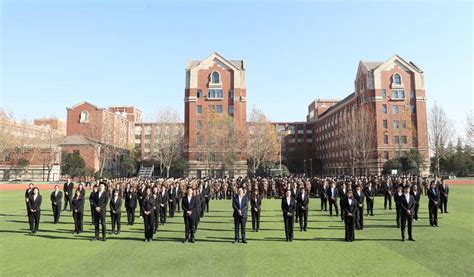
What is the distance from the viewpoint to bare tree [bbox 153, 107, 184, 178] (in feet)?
197

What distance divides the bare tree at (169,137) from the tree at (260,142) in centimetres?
1282

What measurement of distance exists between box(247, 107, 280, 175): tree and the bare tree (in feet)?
42.0

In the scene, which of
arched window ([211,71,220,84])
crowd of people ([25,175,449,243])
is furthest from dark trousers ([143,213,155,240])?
arched window ([211,71,220,84])

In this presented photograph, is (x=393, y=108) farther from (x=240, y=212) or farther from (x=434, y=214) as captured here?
(x=240, y=212)

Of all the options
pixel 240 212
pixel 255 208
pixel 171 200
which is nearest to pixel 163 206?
pixel 171 200

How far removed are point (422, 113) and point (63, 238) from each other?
218 ft

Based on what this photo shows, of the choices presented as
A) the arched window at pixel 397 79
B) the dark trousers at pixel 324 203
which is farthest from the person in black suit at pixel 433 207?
the arched window at pixel 397 79

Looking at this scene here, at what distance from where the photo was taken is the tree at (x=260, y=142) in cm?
5797

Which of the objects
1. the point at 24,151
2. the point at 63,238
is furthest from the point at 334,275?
the point at 24,151

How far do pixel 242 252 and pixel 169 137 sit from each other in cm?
5314

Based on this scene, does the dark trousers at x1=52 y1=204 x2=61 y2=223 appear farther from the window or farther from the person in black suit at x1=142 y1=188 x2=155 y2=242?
the window

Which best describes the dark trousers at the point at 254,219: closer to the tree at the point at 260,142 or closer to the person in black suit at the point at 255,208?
the person in black suit at the point at 255,208

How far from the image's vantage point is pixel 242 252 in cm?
1027

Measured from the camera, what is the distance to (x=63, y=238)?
12.6 meters
